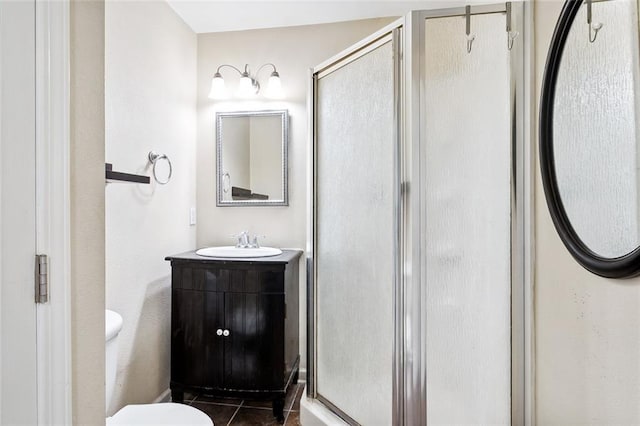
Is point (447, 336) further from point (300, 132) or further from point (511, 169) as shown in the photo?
point (300, 132)

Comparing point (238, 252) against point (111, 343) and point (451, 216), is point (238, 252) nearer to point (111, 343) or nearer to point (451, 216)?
point (111, 343)

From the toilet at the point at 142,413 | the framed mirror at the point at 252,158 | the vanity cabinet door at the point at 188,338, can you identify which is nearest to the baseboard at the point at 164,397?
the vanity cabinet door at the point at 188,338

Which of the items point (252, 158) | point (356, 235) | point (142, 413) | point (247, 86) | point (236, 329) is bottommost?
point (142, 413)

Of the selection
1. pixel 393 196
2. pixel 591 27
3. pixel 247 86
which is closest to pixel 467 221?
pixel 393 196

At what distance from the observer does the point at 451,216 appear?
4.66 feet

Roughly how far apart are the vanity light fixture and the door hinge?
6.89 ft

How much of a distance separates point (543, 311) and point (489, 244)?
0.92 ft

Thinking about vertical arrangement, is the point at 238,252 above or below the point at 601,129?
below

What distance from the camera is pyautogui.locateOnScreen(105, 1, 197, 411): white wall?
1817mm

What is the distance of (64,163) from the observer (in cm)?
61

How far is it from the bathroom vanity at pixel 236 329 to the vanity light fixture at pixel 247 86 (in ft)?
3.81

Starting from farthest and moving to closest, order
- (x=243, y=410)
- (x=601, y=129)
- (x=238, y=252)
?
(x=238, y=252)
(x=243, y=410)
(x=601, y=129)

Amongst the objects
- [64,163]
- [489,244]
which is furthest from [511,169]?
[64,163]

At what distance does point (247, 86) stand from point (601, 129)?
6.77ft
